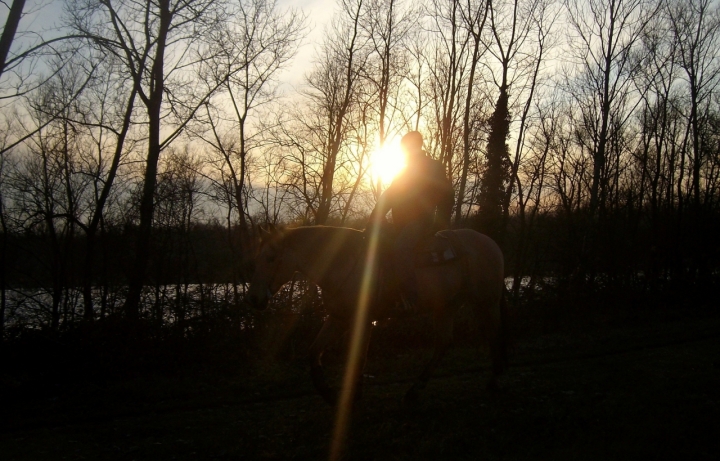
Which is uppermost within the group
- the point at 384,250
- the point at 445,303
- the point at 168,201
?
the point at 168,201

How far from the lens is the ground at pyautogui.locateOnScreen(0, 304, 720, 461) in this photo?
15.3 ft

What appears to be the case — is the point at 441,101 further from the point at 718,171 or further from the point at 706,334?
the point at 718,171

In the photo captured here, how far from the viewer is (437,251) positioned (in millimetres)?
6547

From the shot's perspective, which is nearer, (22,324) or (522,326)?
(22,324)

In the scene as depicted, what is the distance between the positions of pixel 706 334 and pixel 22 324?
14.4m

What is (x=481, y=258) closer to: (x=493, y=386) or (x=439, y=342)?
(x=439, y=342)

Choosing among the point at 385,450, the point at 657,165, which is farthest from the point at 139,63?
the point at 657,165

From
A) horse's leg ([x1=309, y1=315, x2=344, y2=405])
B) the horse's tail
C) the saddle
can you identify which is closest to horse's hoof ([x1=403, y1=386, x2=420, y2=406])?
horse's leg ([x1=309, y1=315, x2=344, y2=405])

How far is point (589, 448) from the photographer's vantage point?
458 centimetres

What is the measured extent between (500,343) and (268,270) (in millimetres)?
3631

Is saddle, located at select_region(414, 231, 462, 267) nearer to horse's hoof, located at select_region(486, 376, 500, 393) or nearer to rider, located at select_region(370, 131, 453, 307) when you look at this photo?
rider, located at select_region(370, 131, 453, 307)

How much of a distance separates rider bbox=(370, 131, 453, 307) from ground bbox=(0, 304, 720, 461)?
61.7 inches

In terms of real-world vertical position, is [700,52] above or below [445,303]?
above

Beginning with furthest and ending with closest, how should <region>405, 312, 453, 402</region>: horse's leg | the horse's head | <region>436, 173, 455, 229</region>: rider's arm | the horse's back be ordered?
the horse's back < <region>405, 312, 453, 402</region>: horse's leg < <region>436, 173, 455, 229</region>: rider's arm < the horse's head
